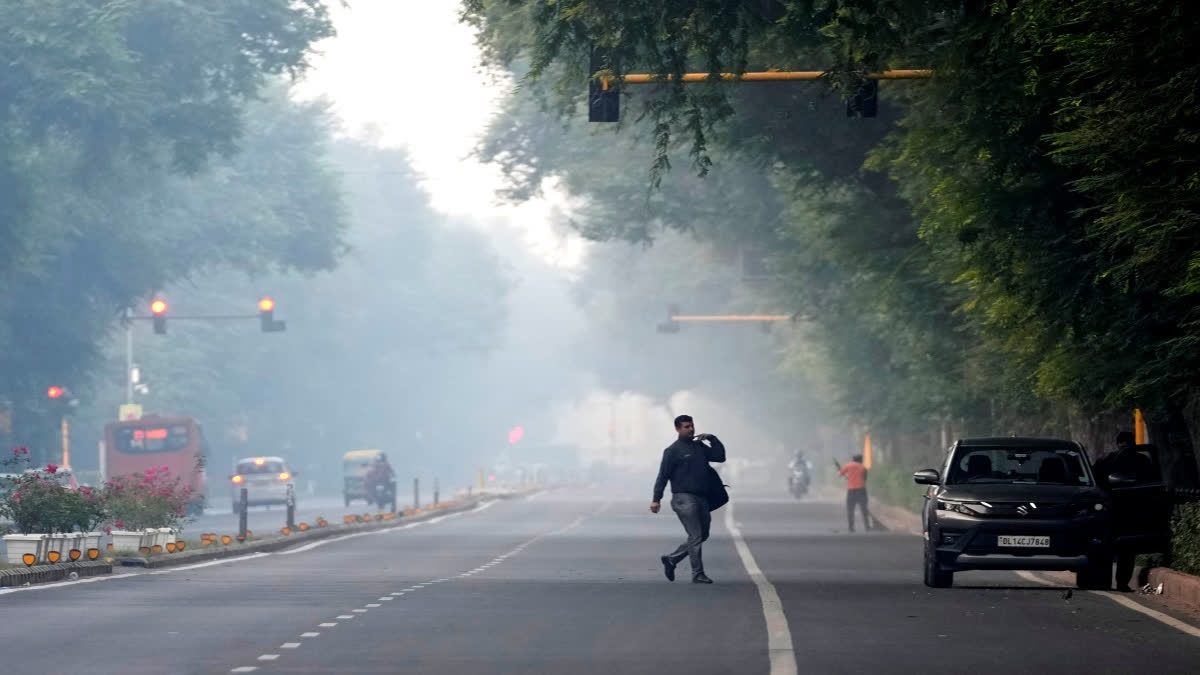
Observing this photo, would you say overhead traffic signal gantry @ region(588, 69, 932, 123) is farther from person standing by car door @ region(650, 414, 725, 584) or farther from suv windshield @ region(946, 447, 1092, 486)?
suv windshield @ region(946, 447, 1092, 486)

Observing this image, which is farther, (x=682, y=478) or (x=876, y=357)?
(x=876, y=357)

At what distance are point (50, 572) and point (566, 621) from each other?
889 cm

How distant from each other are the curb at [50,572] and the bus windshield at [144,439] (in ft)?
A: 150

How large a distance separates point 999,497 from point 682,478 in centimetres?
347

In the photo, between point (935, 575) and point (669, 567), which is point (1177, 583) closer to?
point (935, 575)

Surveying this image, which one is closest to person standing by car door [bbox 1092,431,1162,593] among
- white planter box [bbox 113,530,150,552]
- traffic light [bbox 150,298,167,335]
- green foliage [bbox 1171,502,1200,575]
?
green foliage [bbox 1171,502,1200,575]

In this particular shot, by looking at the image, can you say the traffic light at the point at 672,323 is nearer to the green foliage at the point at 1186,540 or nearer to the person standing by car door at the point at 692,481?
the person standing by car door at the point at 692,481

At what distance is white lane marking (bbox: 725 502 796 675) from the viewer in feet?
47.7

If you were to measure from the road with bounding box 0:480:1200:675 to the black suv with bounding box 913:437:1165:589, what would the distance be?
0.47 m

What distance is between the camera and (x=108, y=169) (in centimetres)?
6125

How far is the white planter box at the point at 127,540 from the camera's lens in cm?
3183

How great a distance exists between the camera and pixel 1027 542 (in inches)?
899

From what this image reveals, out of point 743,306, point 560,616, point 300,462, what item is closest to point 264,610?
point 560,616

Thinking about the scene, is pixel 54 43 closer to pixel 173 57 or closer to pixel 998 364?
pixel 173 57
